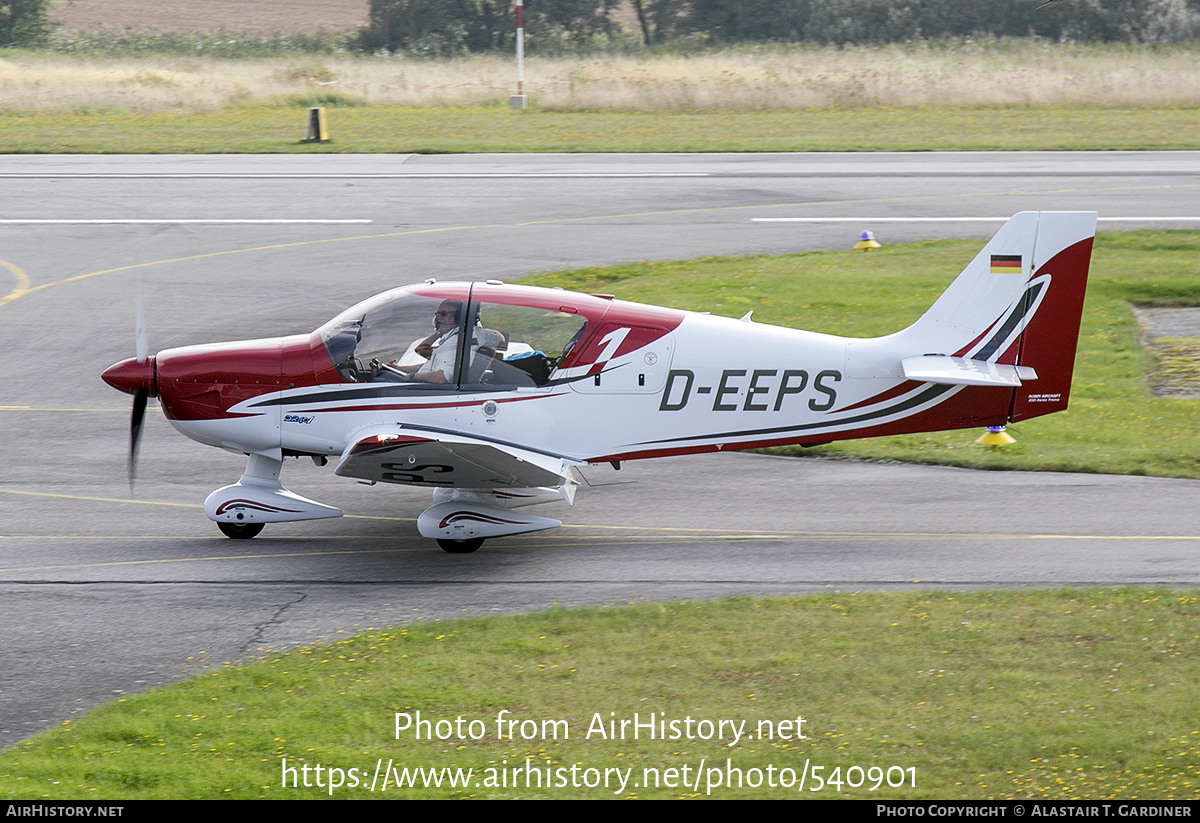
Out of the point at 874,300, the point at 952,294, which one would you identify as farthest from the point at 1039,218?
the point at 874,300

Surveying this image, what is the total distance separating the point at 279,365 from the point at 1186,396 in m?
11.0

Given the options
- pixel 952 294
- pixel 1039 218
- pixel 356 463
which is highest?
pixel 1039 218

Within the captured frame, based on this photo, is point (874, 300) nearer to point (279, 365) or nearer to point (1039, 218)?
point (1039, 218)

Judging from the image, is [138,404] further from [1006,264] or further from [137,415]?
[1006,264]

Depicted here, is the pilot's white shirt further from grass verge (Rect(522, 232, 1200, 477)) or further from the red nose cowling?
grass verge (Rect(522, 232, 1200, 477))

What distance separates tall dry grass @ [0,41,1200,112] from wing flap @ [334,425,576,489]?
1300 inches

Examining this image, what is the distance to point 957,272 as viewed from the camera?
20.2 m

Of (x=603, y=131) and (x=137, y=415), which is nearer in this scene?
(x=137, y=415)

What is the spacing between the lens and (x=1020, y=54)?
51844 millimetres

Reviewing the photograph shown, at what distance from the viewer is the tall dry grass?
137 feet

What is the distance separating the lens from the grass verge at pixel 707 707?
703cm

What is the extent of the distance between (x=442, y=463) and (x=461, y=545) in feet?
3.44

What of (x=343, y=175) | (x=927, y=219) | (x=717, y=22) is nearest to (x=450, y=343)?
(x=927, y=219)

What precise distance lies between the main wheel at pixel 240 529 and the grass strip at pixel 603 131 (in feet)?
78.9
